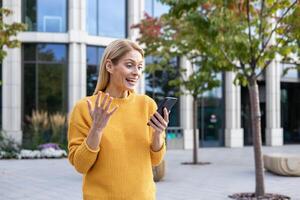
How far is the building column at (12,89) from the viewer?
21.3 meters

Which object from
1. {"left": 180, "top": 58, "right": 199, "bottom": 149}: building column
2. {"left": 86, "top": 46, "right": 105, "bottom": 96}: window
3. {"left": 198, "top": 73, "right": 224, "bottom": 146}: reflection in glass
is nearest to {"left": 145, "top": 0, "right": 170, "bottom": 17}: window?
{"left": 180, "top": 58, "right": 199, "bottom": 149}: building column

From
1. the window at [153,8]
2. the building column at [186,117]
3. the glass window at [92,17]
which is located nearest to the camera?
the glass window at [92,17]

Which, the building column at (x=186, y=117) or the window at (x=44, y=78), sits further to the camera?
the building column at (x=186, y=117)

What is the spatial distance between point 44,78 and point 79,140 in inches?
793

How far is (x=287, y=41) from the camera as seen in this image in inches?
377

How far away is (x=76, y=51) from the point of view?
2212 cm

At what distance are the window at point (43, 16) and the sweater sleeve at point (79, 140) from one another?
65.9 ft

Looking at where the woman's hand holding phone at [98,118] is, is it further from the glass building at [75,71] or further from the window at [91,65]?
the window at [91,65]

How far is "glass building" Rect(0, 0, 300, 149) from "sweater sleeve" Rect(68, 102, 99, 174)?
60.4 ft

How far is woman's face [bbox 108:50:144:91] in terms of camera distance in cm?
263

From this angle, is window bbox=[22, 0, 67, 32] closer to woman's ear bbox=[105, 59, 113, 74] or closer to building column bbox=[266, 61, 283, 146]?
building column bbox=[266, 61, 283, 146]

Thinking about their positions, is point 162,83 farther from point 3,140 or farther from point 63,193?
point 63,193

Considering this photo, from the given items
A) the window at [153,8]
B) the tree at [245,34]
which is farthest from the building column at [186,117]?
the tree at [245,34]

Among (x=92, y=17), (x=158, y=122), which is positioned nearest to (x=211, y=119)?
(x=92, y=17)
